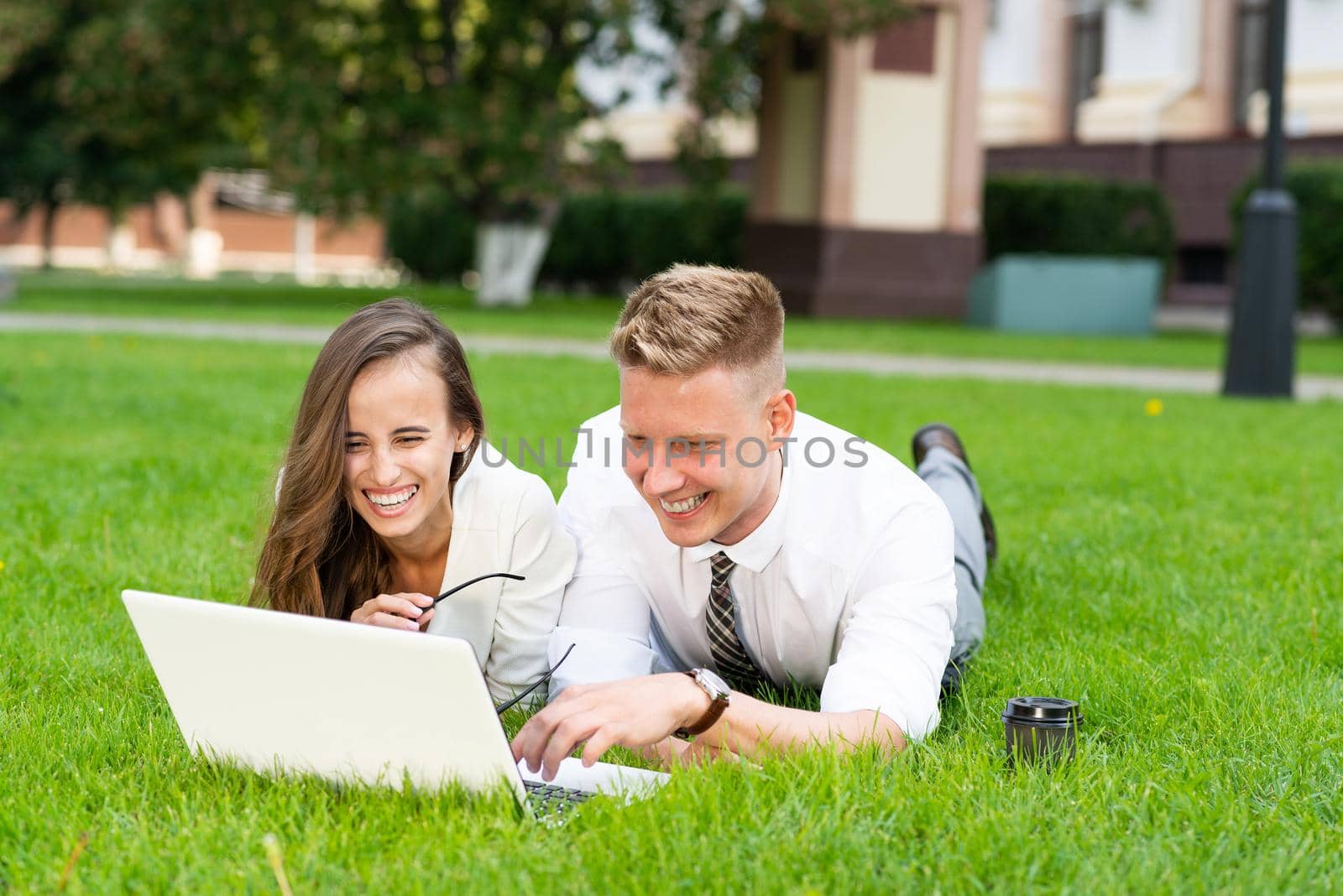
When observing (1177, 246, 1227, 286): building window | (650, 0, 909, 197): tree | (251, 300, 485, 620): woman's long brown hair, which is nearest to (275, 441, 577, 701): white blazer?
(251, 300, 485, 620): woman's long brown hair

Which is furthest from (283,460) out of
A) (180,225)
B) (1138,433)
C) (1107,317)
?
(180,225)

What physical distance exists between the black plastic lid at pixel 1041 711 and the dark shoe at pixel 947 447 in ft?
6.32

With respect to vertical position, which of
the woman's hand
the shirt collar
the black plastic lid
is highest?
the shirt collar

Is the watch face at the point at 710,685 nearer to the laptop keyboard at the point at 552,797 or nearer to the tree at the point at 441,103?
the laptop keyboard at the point at 552,797

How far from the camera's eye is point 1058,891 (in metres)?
2.40

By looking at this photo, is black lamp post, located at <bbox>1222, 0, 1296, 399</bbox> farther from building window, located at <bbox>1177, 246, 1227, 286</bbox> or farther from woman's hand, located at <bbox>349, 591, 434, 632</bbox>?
building window, located at <bbox>1177, 246, 1227, 286</bbox>

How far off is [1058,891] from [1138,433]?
21.7 feet

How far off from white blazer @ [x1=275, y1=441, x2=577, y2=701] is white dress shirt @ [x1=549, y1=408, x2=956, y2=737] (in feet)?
0.24

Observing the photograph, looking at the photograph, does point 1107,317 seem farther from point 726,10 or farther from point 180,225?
point 180,225

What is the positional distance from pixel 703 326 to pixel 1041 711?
953 millimetres

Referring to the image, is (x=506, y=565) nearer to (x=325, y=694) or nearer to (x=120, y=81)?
(x=325, y=694)

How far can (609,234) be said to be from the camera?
2875 cm

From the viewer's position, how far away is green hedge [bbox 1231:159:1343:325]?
60.3ft

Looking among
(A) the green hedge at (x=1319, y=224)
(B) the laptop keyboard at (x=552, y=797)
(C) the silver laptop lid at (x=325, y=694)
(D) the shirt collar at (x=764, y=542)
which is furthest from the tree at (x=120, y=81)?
(B) the laptop keyboard at (x=552, y=797)
